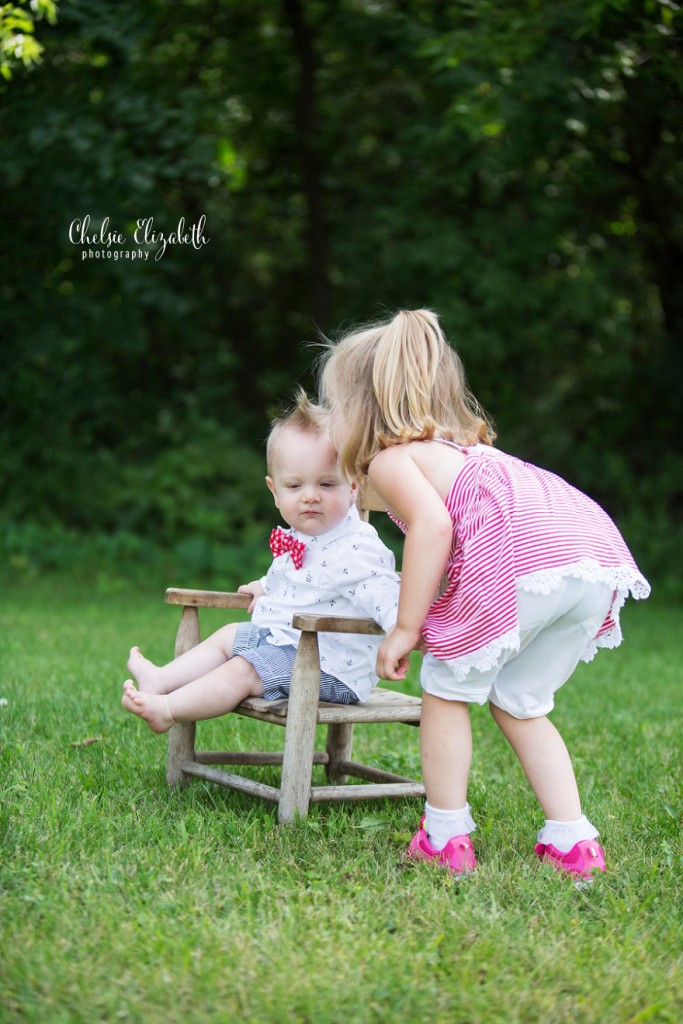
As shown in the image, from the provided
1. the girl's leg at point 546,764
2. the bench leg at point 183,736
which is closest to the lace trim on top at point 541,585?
the girl's leg at point 546,764

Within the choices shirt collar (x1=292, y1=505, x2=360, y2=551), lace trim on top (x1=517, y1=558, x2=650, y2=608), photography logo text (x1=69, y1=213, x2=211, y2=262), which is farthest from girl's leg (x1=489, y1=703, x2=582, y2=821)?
photography logo text (x1=69, y1=213, x2=211, y2=262)

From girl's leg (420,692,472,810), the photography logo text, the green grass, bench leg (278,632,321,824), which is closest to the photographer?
the green grass

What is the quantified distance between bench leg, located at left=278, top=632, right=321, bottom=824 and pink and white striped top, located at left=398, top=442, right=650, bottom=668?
369 mm

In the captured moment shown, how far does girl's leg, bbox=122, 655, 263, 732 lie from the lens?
11.4 ft

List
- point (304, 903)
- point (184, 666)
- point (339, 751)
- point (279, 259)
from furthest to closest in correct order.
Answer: point (279, 259)
point (339, 751)
point (184, 666)
point (304, 903)

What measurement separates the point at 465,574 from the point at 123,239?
905 cm

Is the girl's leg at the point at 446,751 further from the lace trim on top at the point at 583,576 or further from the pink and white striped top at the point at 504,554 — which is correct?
the lace trim on top at the point at 583,576

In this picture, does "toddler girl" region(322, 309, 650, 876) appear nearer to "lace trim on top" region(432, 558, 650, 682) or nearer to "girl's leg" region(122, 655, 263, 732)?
"lace trim on top" region(432, 558, 650, 682)

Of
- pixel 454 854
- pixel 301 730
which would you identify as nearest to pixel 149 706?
pixel 301 730

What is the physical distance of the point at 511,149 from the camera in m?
11.1

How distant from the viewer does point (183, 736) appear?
3799 millimetres

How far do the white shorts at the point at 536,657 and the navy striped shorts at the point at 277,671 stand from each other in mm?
444

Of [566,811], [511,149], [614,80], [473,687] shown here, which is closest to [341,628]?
[473,687]

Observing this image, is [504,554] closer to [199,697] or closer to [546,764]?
[546,764]
